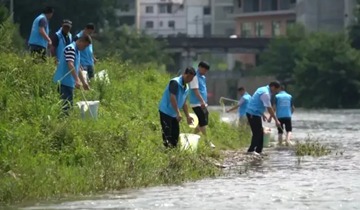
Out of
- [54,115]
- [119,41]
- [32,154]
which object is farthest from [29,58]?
[119,41]

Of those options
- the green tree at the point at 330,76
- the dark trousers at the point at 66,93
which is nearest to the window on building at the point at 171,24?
the green tree at the point at 330,76

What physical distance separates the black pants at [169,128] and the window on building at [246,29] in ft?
369

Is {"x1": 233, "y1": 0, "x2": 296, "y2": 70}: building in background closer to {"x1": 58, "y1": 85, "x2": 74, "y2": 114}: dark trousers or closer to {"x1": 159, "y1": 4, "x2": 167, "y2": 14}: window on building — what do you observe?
{"x1": 159, "y1": 4, "x2": 167, "y2": 14}: window on building

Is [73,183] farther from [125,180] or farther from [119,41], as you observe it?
[119,41]

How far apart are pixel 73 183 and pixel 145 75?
1367 centimetres

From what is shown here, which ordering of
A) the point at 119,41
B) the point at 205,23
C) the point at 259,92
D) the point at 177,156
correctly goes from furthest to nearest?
1. the point at 205,23
2. the point at 119,41
3. the point at 259,92
4. the point at 177,156

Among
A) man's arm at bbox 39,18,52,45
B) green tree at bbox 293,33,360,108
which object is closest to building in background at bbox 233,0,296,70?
green tree at bbox 293,33,360,108

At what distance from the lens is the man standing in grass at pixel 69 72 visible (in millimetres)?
19406

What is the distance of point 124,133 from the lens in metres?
18.7

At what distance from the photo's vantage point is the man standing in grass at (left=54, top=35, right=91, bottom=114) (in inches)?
764

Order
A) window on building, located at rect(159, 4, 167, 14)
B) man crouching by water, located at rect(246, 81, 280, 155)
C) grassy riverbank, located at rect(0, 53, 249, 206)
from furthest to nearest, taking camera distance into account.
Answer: window on building, located at rect(159, 4, 167, 14), man crouching by water, located at rect(246, 81, 280, 155), grassy riverbank, located at rect(0, 53, 249, 206)

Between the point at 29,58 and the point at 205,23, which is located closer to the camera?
the point at 29,58

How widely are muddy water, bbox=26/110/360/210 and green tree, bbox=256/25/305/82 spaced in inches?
2916

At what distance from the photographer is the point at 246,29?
133250mm
